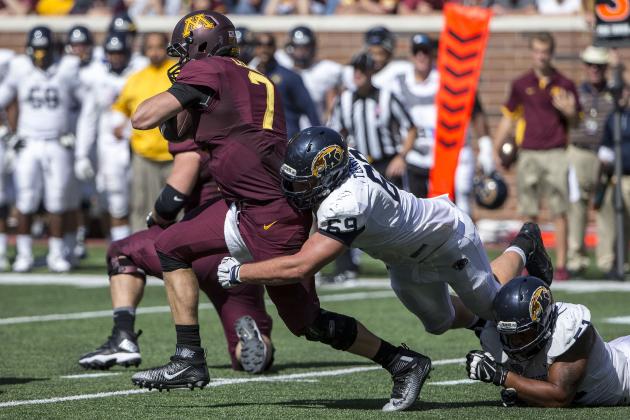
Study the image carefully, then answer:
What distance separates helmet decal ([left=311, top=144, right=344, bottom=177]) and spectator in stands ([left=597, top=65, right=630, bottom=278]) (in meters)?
7.11

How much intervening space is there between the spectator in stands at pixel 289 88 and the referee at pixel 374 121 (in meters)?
0.30

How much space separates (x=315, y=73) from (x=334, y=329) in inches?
348

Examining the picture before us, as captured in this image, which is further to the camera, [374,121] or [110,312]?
[374,121]

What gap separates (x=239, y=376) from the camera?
7.56 meters

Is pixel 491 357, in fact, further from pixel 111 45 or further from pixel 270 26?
pixel 270 26

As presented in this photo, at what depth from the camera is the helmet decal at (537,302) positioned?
20.0 ft

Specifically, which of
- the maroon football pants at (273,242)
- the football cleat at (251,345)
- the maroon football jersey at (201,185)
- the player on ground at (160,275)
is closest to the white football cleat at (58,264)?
the player on ground at (160,275)

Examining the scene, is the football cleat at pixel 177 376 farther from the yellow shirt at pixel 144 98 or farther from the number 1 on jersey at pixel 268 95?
the yellow shirt at pixel 144 98

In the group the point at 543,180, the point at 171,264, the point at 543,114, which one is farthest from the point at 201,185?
the point at 543,180

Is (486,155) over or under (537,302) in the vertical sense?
under

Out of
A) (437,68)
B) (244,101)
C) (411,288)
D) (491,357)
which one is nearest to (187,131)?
(244,101)

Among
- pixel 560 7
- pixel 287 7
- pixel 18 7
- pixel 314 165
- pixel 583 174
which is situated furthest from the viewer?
pixel 18 7

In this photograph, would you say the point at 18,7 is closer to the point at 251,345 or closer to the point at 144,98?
the point at 144,98

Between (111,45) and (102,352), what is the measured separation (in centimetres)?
661
